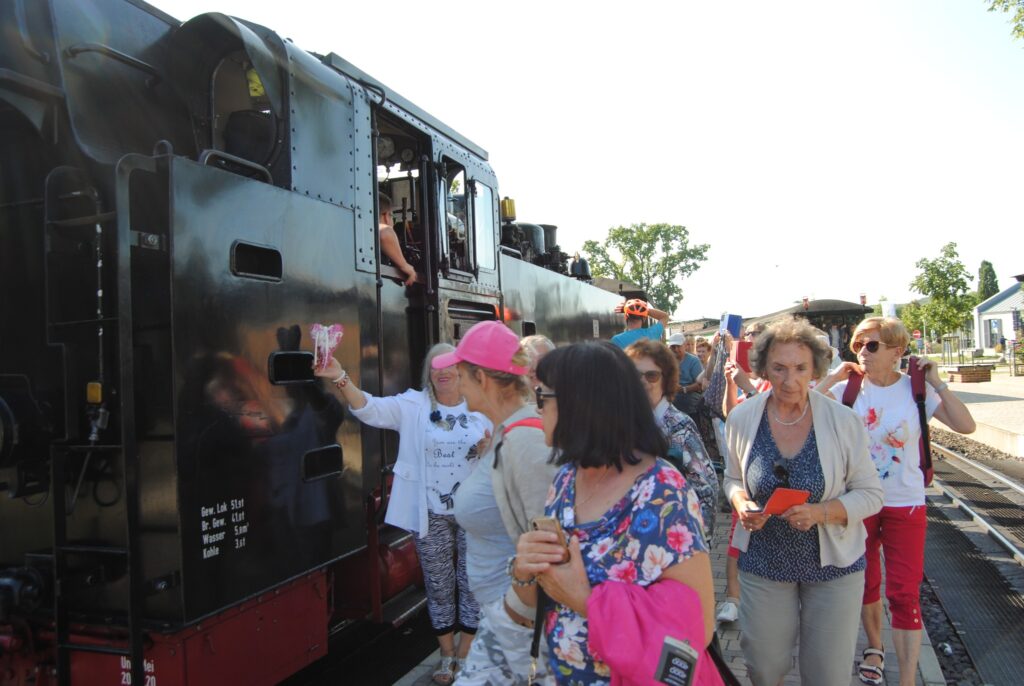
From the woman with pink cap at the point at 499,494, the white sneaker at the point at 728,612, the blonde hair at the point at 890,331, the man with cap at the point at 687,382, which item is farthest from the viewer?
the man with cap at the point at 687,382

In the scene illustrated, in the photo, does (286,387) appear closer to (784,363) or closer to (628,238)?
(784,363)

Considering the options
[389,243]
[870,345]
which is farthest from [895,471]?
[389,243]

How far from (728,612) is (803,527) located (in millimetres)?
2236

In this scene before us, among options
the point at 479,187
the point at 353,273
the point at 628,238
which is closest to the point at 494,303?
the point at 479,187

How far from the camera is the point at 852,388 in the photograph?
12.0 ft

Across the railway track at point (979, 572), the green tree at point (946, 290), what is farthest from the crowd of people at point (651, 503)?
the green tree at point (946, 290)

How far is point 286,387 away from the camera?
303 cm

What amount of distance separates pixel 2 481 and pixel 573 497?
240 cm

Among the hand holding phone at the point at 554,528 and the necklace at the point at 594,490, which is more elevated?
the necklace at the point at 594,490

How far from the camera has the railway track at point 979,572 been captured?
13.2 ft

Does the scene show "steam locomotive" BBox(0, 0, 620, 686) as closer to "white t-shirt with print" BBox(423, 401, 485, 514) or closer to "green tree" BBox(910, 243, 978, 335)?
"white t-shirt with print" BBox(423, 401, 485, 514)

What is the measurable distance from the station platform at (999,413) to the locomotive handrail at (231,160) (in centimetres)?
951

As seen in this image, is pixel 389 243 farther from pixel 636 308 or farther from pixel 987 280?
pixel 987 280

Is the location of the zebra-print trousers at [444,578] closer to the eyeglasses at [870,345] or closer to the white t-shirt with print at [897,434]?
the white t-shirt with print at [897,434]
